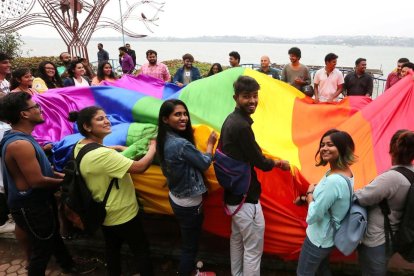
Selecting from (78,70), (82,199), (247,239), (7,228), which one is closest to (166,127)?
(82,199)

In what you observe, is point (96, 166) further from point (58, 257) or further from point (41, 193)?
point (58, 257)

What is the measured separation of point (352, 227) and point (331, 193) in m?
0.24

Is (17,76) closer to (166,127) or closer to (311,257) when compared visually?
(166,127)

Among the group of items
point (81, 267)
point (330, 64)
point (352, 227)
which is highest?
point (330, 64)

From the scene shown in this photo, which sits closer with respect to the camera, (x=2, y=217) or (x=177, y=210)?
(x=177, y=210)

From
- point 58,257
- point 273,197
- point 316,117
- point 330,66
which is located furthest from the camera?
point 330,66

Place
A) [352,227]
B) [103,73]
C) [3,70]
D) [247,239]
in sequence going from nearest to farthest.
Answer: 1. [352,227]
2. [247,239]
3. [3,70]
4. [103,73]

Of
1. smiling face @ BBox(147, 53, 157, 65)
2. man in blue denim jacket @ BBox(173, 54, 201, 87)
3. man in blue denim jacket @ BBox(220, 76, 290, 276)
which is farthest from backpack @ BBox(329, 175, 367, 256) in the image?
smiling face @ BBox(147, 53, 157, 65)

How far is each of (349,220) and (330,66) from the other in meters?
3.48

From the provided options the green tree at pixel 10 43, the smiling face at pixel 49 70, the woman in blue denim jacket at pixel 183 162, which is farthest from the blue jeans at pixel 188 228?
the green tree at pixel 10 43

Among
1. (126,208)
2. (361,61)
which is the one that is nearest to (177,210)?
(126,208)

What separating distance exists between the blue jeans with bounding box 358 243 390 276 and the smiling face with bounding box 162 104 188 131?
1.29m

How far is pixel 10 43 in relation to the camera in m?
11.6

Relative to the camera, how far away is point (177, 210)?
221cm
